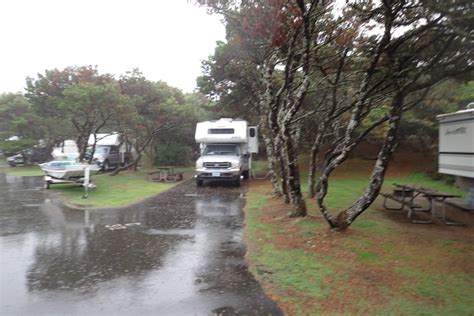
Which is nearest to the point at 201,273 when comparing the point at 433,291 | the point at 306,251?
the point at 306,251

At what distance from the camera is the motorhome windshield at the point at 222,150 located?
18.5 metres

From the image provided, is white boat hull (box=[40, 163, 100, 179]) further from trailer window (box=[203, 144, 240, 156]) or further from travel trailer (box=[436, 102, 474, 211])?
travel trailer (box=[436, 102, 474, 211])

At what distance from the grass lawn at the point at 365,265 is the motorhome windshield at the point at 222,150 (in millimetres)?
8851

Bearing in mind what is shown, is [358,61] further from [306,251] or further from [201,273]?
[201,273]

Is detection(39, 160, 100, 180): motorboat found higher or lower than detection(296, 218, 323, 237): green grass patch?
higher

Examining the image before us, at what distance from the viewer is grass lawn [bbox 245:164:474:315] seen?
15.6 ft

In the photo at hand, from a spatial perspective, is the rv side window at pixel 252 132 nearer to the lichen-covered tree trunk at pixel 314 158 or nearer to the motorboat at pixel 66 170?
the lichen-covered tree trunk at pixel 314 158

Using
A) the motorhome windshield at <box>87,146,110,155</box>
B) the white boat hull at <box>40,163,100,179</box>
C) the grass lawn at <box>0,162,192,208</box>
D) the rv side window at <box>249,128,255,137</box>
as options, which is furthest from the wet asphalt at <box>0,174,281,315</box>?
the motorhome windshield at <box>87,146,110,155</box>

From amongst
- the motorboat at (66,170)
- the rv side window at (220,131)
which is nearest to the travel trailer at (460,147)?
the rv side window at (220,131)

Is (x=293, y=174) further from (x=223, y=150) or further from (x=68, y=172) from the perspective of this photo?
(x=68, y=172)

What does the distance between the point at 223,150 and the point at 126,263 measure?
40.9ft

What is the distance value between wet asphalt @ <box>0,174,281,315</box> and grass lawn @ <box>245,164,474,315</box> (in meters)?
0.44

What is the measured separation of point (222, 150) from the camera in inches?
736

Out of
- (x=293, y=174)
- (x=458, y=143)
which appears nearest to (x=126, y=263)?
(x=293, y=174)
